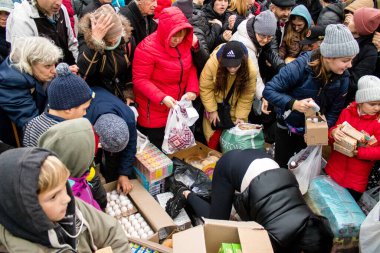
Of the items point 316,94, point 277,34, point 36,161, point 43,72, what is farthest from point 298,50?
point 36,161

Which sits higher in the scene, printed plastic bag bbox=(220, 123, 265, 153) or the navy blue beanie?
the navy blue beanie

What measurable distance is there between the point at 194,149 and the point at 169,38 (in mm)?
1237

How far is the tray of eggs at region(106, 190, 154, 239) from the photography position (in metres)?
2.69

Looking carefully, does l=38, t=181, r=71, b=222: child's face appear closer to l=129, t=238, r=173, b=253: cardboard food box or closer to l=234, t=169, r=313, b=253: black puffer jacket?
l=129, t=238, r=173, b=253: cardboard food box

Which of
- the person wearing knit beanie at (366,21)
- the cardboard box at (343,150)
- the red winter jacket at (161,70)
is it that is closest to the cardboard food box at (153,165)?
the red winter jacket at (161,70)

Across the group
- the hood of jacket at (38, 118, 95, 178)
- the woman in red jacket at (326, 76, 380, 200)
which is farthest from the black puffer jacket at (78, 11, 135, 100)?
the woman in red jacket at (326, 76, 380, 200)

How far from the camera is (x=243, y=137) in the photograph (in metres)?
3.69

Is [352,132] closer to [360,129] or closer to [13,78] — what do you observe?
[360,129]

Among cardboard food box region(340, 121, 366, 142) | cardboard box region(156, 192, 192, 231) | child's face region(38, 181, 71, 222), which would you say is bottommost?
cardboard box region(156, 192, 192, 231)

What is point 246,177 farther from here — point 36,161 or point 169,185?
point 36,161

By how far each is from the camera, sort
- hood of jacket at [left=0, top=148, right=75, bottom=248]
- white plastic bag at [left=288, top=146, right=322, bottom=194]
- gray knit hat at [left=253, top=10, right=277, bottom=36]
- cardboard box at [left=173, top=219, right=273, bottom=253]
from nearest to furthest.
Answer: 1. hood of jacket at [left=0, top=148, right=75, bottom=248]
2. cardboard box at [left=173, top=219, right=273, bottom=253]
3. white plastic bag at [left=288, top=146, right=322, bottom=194]
4. gray knit hat at [left=253, top=10, right=277, bottom=36]

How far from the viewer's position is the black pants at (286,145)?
3.40 metres

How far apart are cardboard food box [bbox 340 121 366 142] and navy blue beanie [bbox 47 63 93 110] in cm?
206

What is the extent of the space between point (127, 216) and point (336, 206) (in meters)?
1.67
